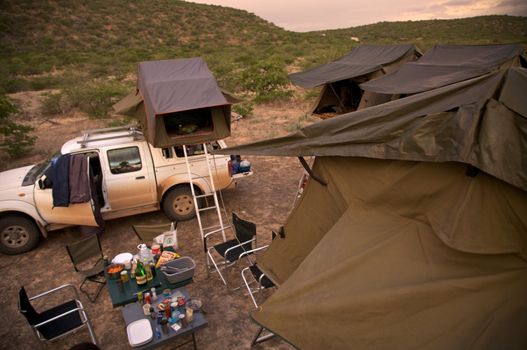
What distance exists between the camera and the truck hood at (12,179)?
600cm

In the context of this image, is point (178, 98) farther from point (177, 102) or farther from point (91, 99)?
point (91, 99)

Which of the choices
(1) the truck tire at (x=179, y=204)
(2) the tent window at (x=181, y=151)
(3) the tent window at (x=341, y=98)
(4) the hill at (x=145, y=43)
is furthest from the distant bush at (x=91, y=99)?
(1) the truck tire at (x=179, y=204)

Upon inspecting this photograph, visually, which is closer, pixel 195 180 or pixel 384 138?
pixel 384 138

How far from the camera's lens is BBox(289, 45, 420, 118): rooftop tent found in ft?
32.7

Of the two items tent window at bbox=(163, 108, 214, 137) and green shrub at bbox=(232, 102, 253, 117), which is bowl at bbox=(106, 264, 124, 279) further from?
green shrub at bbox=(232, 102, 253, 117)

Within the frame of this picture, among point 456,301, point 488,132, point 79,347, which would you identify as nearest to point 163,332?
point 79,347

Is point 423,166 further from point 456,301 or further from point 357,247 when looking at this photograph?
point 456,301

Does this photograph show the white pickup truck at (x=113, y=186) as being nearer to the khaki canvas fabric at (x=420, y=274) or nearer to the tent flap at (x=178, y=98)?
the tent flap at (x=178, y=98)

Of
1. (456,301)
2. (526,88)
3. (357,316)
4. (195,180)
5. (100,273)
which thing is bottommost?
(100,273)

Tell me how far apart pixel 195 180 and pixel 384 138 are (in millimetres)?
4760

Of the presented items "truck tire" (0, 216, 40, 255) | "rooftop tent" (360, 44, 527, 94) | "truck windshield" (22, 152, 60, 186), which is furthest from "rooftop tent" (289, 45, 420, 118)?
"truck tire" (0, 216, 40, 255)

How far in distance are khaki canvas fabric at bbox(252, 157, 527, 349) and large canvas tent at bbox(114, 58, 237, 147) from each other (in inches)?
141

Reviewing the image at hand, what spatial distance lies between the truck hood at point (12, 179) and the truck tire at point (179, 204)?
2.64m

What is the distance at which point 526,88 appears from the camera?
2.42 metres
